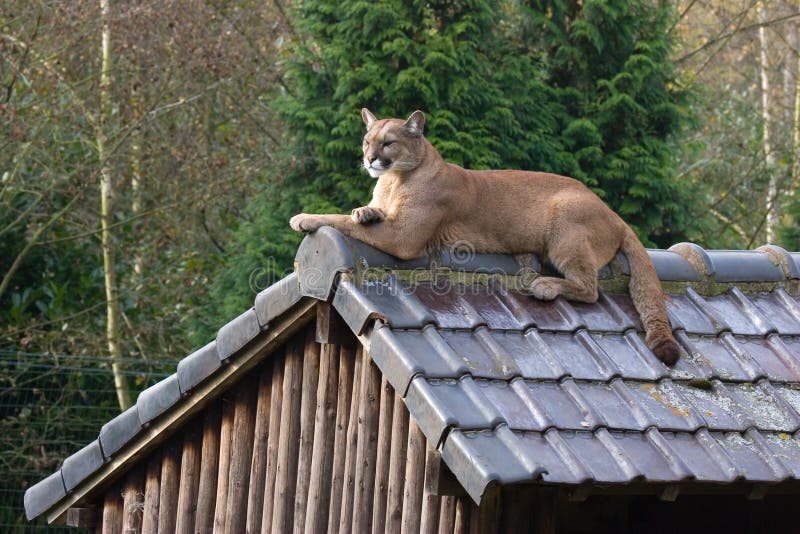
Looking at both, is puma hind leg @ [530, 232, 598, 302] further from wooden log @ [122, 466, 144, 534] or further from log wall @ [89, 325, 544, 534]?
wooden log @ [122, 466, 144, 534]

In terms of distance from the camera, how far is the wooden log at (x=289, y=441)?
5.43 m

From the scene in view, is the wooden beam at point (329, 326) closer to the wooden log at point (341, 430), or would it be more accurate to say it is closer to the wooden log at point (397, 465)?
the wooden log at point (341, 430)

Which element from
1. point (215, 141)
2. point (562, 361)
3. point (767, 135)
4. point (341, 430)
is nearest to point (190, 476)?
point (341, 430)

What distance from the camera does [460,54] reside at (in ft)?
37.5

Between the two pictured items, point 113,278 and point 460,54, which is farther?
point 113,278

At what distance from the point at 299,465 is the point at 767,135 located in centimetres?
1595

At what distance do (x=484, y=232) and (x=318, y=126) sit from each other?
237 inches

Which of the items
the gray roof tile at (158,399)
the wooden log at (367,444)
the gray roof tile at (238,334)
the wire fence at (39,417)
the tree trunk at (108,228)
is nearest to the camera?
the wooden log at (367,444)

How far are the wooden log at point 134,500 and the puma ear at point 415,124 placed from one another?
247cm

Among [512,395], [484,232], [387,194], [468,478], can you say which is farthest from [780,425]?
[387,194]

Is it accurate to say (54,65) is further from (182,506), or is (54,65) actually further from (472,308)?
(472,308)

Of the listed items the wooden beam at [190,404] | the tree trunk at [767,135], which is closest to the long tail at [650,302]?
the wooden beam at [190,404]

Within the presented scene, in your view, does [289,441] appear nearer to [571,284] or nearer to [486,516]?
[486,516]

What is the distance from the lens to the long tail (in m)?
4.74
